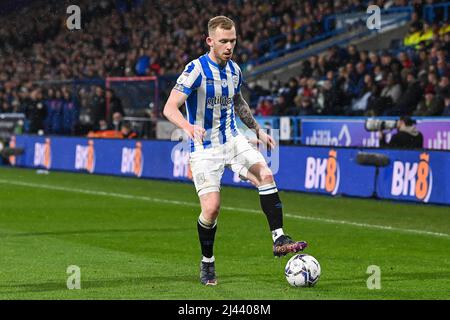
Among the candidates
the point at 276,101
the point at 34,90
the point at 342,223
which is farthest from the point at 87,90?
the point at 342,223

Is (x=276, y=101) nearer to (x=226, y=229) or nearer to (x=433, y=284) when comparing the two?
(x=226, y=229)

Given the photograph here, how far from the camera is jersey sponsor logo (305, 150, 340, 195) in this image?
19.4 meters

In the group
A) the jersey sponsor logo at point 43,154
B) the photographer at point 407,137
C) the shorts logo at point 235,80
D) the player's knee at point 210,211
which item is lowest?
the jersey sponsor logo at point 43,154

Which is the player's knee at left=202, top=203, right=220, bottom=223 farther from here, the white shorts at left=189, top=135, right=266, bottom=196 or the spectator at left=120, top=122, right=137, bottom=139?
the spectator at left=120, top=122, right=137, bottom=139

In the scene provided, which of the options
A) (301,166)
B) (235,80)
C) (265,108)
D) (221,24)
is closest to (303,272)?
(235,80)

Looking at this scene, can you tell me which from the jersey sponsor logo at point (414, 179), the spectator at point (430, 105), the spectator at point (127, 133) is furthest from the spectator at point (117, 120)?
the jersey sponsor logo at point (414, 179)

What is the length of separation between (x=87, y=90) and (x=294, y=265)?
81.8 feet

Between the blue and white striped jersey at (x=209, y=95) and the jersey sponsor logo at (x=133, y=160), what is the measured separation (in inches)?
624

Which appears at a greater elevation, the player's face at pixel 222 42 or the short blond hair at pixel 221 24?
the short blond hair at pixel 221 24

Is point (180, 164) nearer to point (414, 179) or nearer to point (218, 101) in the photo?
→ point (414, 179)

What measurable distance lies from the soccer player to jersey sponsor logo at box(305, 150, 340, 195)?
10098mm

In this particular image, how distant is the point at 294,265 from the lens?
29.5 ft

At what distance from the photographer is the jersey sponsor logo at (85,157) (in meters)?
27.2

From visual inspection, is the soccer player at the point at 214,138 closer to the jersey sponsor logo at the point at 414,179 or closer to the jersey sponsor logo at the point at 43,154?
the jersey sponsor logo at the point at 414,179
